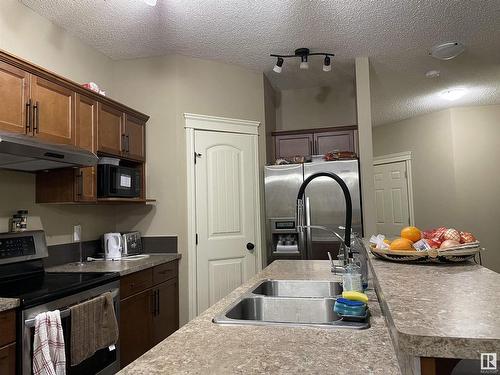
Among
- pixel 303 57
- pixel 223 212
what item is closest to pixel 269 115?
pixel 303 57

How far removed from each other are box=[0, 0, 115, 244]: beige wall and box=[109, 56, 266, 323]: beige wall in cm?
26

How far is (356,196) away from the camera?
11.6 ft

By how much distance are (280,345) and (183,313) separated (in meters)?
2.62

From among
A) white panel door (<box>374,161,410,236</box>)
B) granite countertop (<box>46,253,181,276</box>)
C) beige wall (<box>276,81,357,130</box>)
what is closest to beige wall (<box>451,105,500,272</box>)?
white panel door (<box>374,161,410,236</box>)

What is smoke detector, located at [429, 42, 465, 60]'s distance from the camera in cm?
335

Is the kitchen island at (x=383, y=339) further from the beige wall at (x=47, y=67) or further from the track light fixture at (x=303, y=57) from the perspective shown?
the track light fixture at (x=303, y=57)

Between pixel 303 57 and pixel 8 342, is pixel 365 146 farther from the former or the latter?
pixel 8 342

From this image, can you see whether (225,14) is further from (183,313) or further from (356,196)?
(183,313)

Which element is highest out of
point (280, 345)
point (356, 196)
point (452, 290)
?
point (356, 196)

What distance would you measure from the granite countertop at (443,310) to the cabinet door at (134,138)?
258 cm

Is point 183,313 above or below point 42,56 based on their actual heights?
below

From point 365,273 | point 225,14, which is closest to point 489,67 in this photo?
point 225,14

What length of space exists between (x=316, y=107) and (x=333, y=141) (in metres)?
0.66

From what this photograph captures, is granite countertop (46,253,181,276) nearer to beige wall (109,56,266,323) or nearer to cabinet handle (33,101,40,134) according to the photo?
beige wall (109,56,266,323)
